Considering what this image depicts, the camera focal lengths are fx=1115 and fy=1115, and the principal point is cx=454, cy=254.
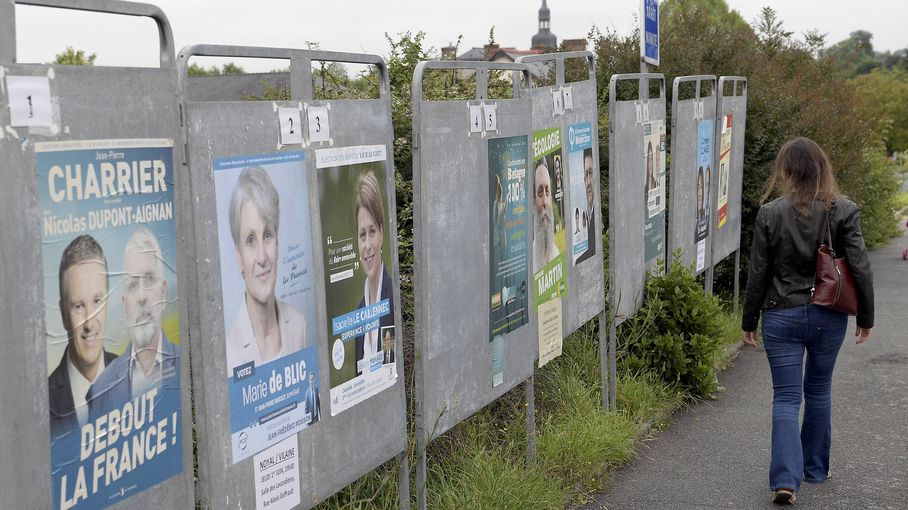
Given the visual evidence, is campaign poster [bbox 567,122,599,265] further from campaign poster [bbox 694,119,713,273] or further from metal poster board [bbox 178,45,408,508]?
campaign poster [bbox 694,119,713,273]

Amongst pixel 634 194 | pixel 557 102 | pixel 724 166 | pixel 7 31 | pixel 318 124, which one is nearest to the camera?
pixel 7 31

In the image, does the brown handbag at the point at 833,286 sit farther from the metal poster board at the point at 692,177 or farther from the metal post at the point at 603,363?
the metal poster board at the point at 692,177

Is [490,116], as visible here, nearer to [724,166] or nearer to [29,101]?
[29,101]

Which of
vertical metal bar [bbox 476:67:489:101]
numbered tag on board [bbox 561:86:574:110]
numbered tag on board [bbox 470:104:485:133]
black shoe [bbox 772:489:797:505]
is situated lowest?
black shoe [bbox 772:489:797:505]

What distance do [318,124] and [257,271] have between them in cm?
57

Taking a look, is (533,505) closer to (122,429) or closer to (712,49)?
(122,429)

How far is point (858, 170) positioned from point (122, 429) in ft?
45.4

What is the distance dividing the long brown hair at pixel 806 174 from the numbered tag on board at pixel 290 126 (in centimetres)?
317

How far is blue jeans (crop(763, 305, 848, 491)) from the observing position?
5.68 metres

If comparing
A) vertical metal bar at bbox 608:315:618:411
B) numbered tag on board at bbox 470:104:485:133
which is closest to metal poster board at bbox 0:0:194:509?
numbered tag on board at bbox 470:104:485:133

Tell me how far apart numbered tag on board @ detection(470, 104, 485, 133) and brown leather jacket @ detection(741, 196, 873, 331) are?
1.85 meters

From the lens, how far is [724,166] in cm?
1050

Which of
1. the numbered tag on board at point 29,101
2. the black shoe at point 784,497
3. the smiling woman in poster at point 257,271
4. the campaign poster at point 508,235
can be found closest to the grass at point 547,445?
the campaign poster at point 508,235

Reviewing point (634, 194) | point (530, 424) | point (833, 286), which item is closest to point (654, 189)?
point (634, 194)
